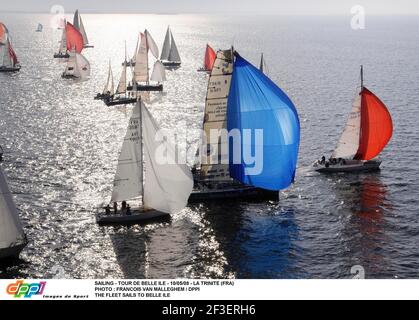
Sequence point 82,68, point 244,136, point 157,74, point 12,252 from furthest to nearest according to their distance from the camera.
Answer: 1. point 82,68
2. point 157,74
3. point 244,136
4. point 12,252

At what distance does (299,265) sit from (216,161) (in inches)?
794

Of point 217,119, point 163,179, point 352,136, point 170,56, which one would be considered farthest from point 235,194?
point 170,56

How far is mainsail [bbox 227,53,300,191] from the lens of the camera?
199 ft

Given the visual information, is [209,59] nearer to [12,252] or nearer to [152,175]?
[152,175]

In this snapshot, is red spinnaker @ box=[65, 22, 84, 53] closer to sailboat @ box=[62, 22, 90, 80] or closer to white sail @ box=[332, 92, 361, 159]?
sailboat @ box=[62, 22, 90, 80]

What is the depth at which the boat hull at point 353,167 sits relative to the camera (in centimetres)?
7719

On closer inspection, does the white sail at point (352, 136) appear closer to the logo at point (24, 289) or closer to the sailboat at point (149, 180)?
the sailboat at point (149, 180)

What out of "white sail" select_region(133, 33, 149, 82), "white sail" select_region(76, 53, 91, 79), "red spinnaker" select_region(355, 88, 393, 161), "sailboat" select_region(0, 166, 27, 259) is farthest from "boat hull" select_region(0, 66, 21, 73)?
"sailboat" select_region(0, 166, 27, 259)

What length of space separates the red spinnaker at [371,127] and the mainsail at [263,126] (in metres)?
19.9

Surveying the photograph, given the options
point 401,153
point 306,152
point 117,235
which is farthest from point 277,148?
point 401,153

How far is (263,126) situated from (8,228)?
2839cm

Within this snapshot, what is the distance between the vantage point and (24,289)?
85.4 feet

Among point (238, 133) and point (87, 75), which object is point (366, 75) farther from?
point (238, 133)

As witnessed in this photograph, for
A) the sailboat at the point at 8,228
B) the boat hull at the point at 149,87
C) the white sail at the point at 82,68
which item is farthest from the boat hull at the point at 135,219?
the white sail at the point at 82,68
